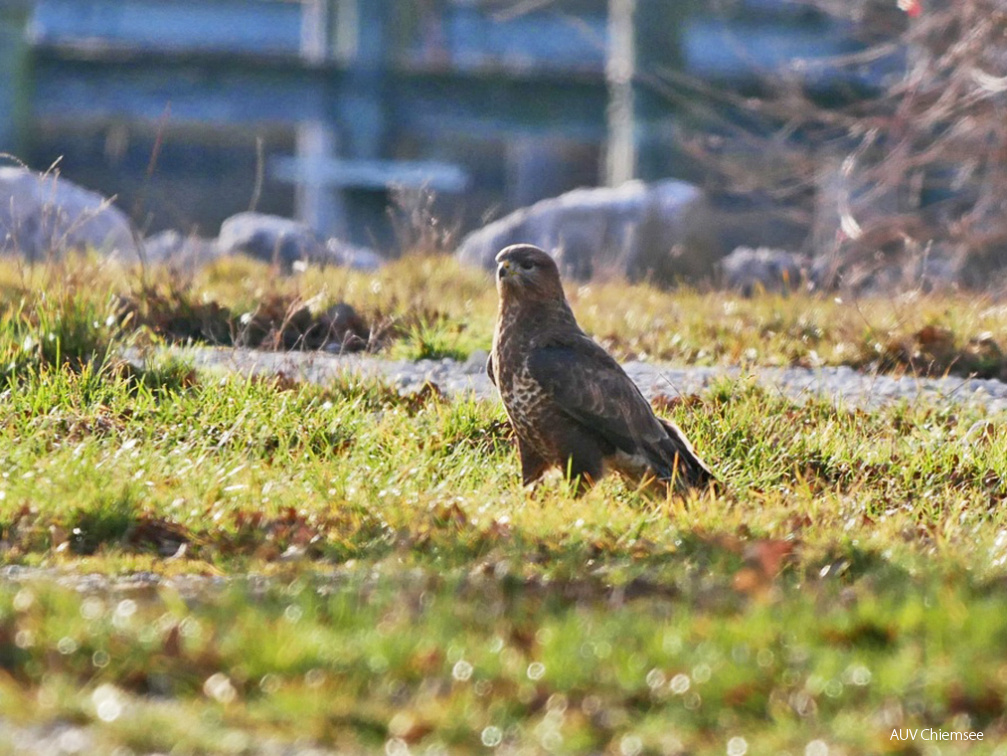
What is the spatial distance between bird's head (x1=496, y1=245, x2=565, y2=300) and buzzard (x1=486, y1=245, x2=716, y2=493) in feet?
0.07


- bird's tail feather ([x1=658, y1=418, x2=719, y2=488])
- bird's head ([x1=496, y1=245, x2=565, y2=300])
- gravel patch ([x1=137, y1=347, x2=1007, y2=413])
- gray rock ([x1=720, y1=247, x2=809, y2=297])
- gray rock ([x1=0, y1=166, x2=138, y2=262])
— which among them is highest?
bird's head ([x1=496, y1=245, x2=565, y2=300])

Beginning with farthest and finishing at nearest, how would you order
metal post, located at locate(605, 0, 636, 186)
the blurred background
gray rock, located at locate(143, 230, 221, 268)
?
metal post, located at locate(605, 0, 636, 186), the blurred background, gray rock, located at locate(143, 230, 221, 268)

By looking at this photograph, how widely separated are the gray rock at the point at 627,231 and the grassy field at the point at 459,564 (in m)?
3.73

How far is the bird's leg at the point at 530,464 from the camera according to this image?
219 inches

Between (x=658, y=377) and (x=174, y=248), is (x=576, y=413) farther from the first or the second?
(x=174, y=248)

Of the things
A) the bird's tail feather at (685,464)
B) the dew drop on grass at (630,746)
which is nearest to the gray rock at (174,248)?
the bird's tail feather at (685,464)

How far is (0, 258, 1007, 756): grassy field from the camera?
10.5 feet

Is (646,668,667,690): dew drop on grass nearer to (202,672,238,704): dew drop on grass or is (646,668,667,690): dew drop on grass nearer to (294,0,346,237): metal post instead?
(202,672,238,704): dew drop on grass

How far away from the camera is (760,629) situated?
356cm

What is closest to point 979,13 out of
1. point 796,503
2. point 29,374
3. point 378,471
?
point 796,503

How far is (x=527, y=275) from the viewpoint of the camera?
5691 millimetres

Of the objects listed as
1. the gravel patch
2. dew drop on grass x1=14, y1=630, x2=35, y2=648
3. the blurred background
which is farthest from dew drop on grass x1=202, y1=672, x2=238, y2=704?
the blurred background

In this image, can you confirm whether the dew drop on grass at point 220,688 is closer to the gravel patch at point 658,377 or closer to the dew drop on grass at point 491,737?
the dew drop on grass at point 491,737

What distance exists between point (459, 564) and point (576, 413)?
3.56ft
